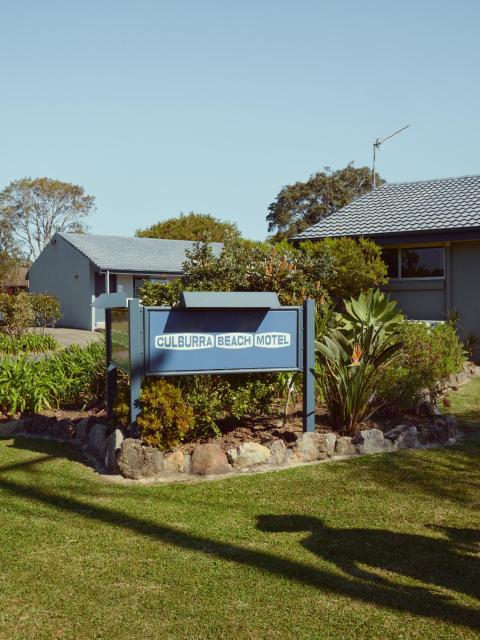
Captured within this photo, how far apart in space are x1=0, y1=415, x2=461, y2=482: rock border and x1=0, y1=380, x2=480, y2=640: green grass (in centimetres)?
25

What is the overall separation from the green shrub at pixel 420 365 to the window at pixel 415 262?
3.82 meters

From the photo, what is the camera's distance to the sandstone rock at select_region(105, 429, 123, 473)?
6.69 m

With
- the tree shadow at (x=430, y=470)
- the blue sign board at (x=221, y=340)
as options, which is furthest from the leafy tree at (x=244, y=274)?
the tree shadow at (x=430, y=470)

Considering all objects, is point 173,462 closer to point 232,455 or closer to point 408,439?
point 232,455

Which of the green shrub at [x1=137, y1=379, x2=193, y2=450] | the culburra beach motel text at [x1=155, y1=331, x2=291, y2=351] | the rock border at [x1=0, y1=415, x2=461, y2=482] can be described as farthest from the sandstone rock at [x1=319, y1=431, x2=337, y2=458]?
the green shrub at [x1=137, y1=379, x2=193, y2=450]

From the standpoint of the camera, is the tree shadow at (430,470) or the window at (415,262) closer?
the tree shadow at (430,470)

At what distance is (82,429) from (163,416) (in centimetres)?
190

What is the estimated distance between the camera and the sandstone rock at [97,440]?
750 cm

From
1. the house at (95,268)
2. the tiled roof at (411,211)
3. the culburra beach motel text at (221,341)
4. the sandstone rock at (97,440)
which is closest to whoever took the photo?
the culburra beach motel text at (221,341)

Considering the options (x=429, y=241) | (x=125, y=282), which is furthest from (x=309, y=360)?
(x=125, y=282)

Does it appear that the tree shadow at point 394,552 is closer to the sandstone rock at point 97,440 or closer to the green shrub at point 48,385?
the sandstone rock at point 97,440

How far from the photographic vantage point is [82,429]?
8.27 meters

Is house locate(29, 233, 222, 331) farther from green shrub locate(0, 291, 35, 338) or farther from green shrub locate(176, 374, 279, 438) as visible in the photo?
green shrub locate(176, 374, 279, 438)

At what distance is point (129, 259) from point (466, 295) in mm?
18764
